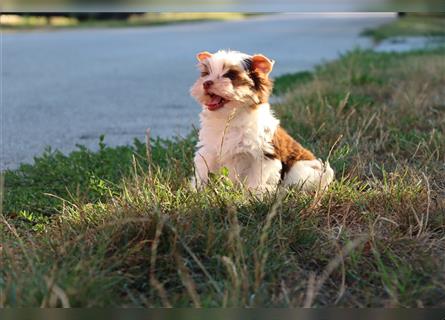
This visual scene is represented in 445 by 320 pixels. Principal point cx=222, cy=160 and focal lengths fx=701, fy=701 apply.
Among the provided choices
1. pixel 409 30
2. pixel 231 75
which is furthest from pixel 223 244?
pixel 409 30

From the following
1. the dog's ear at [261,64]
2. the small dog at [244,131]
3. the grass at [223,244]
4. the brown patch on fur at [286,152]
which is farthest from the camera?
the brown patch on fur at [286,152]

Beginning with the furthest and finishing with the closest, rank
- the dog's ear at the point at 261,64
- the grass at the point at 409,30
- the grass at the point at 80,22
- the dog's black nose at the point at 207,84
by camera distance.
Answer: the grass at the point at 80,22
the grass at the point at 409,30
the dog's ear at the point at 261,64
the dog's black nose at the point at 207,84

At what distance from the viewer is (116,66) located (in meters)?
13.0

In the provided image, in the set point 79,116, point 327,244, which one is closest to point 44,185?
point 327,244

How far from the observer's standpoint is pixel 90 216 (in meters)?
3.65

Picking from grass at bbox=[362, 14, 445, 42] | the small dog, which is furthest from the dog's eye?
grass at bbox=[362, 14, 445, 42]

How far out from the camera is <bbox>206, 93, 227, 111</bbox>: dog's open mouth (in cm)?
430

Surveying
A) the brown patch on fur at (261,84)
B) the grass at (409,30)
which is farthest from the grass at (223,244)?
→ the grass at (409,30)

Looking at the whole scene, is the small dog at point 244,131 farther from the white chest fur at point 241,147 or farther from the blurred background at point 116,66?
the blurred background at point 116,66

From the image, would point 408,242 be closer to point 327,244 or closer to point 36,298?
point 327,244

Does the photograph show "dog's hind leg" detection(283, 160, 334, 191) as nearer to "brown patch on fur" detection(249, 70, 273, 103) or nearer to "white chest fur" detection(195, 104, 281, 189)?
"white chest fur" detection(195, 104, 281, 189)

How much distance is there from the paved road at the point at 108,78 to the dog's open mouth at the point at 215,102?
119 centimetres

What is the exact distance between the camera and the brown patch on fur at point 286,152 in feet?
15.2

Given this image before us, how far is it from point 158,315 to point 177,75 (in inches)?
392
